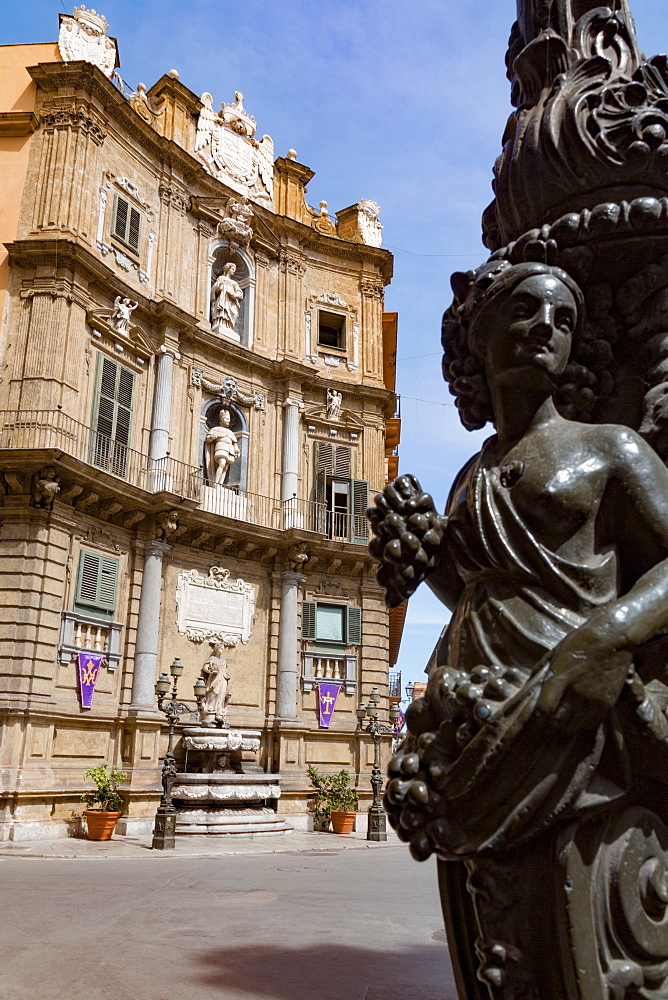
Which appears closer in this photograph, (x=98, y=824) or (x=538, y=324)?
(x=538, y=324)

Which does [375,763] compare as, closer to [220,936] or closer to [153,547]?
[153,547]

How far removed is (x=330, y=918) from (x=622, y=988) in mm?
5306

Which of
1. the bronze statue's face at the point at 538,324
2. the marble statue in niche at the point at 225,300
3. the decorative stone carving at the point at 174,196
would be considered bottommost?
the bronze statue's face at the point at 538,324

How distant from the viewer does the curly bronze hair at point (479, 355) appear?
2.16 metres

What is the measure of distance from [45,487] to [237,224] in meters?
10.9

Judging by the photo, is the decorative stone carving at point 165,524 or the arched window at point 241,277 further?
the arched window at point 241,277

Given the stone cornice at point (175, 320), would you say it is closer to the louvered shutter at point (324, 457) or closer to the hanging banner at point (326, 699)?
the louvered shutter at point (324, 457)

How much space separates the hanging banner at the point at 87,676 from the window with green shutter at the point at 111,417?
4.34 meters

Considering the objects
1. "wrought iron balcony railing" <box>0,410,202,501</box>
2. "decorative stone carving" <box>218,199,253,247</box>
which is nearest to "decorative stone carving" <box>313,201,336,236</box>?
"decorative stone carving" <box>218,199,253,247</box>

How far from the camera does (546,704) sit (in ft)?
5.44

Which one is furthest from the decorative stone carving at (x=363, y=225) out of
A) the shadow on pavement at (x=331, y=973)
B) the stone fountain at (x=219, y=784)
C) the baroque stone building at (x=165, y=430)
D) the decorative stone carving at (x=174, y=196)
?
the shadow on pavement at (x=331, y=973)

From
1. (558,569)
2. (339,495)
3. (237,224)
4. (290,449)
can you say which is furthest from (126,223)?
(558,569)

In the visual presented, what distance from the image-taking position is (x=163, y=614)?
65.0 feet

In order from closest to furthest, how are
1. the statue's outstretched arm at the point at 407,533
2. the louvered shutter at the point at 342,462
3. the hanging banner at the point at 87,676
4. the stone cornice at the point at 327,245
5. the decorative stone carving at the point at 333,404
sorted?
the statue's outstretched arm at the point at 407,533, the hanging banner at the point at 87,676, the louvered shutter at the point at 342,462, the decorative stone carving at the point at 333,404, the stone cornice at the point at 327,245
